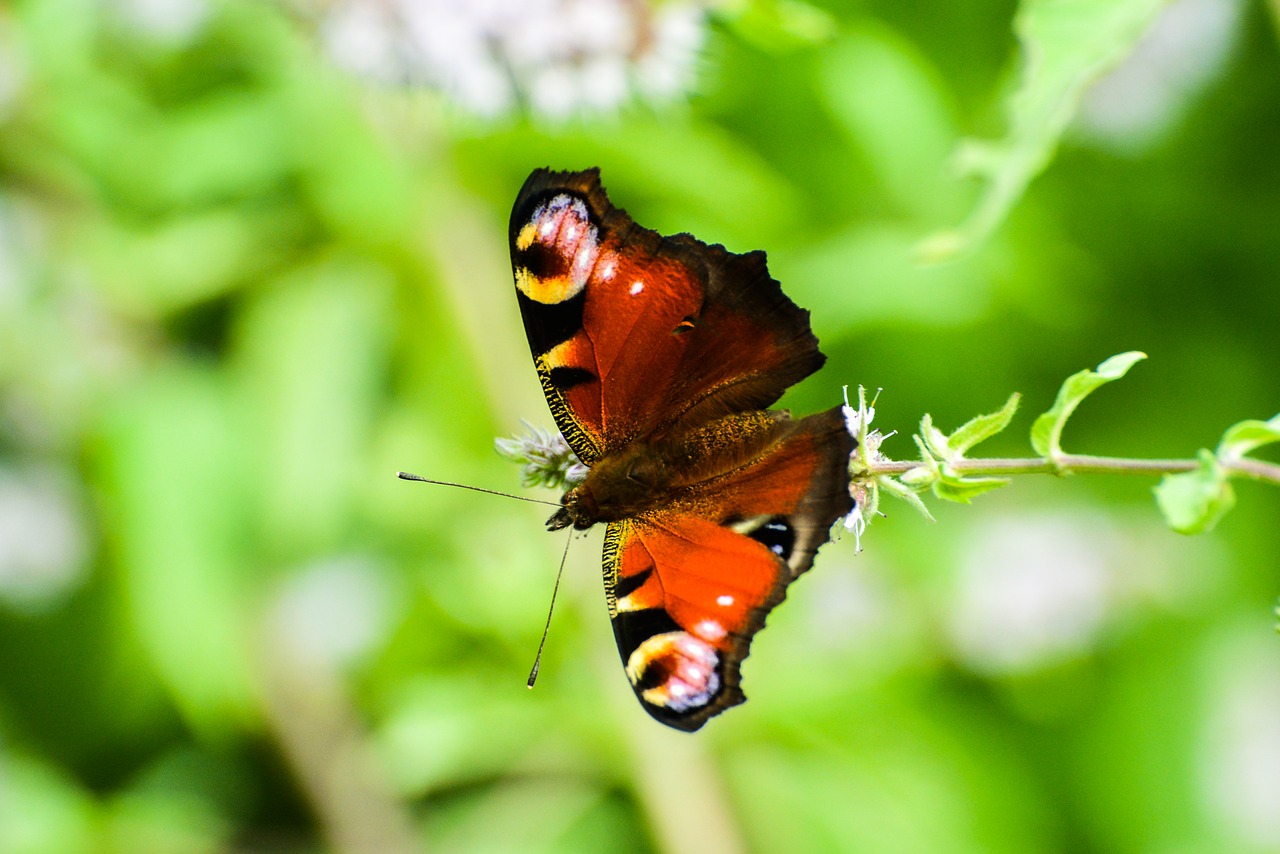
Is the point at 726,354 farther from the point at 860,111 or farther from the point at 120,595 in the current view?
the point at 120,595

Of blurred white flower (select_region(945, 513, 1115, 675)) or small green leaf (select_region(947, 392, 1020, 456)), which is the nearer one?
small green leaf (select_region(947, 392, 1020, 456))

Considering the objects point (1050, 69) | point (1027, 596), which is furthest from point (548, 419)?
point (1050, 69)

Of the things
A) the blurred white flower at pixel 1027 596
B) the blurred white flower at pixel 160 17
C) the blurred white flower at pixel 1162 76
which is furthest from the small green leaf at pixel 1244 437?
the blurred white flower at pixel 160 17

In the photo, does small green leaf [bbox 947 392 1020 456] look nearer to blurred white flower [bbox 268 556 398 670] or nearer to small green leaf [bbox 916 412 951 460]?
small green leaf [bbox 916 412 951 460]

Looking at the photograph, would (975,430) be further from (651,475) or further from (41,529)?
(41,529)

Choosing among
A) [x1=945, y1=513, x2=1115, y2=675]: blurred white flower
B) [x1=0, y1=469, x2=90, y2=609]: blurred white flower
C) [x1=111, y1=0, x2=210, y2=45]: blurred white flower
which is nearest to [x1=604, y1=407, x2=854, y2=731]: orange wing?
[x1=945, y1=513, x2=1115, y2=675]: blurred white flower

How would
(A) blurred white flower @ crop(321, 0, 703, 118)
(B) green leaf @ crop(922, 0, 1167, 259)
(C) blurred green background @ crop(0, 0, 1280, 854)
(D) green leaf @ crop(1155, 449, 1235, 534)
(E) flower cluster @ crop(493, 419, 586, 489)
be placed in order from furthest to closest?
(C) blurred green background @ crop(0, 0, 1280, 854) → (A) blurred white flower @ crop(321, 0, 703, 118) → (E) flower cluster @ crop(493, 419, 586, 489) → (B) green leaf @ crop(922, 0, 1167, 259) → (D) green leaf @ crop(1155, 449, 1235, 534)

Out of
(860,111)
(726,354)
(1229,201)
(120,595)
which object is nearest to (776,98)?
(860,111)
